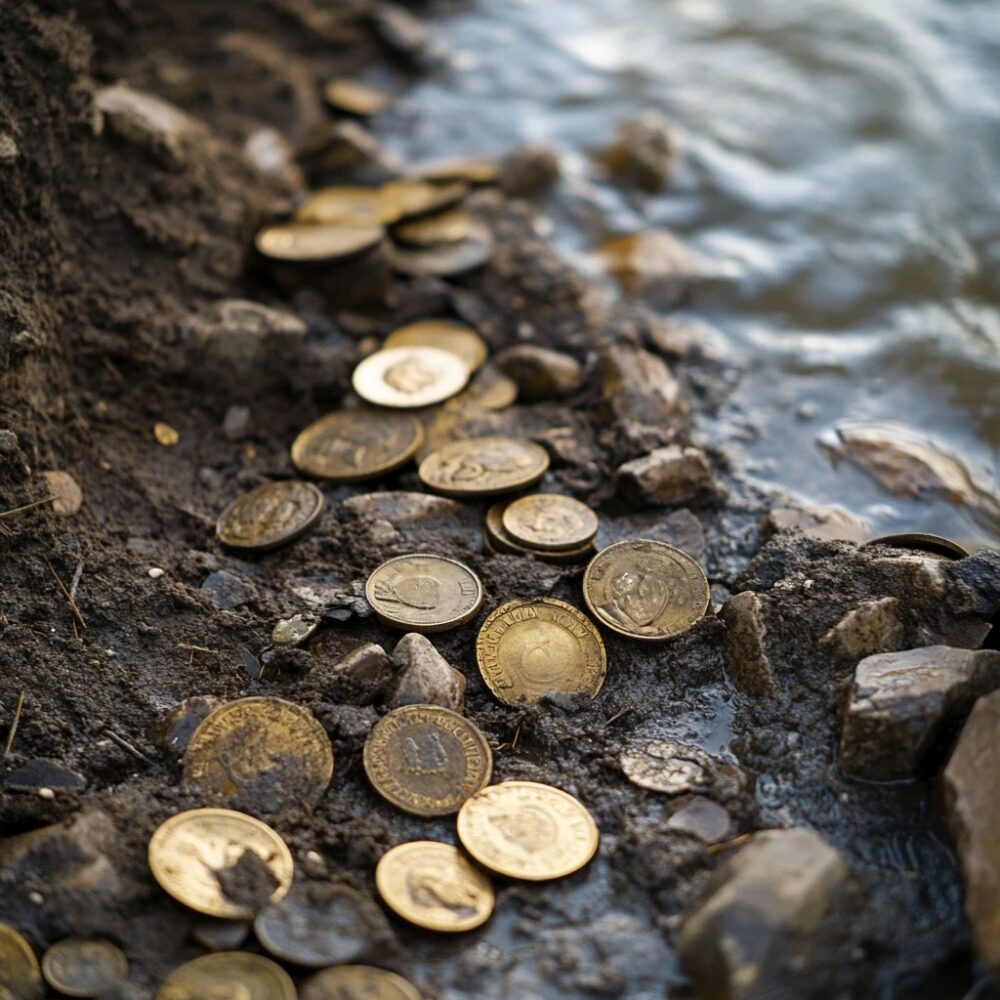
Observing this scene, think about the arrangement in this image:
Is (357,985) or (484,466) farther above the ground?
(484,466)

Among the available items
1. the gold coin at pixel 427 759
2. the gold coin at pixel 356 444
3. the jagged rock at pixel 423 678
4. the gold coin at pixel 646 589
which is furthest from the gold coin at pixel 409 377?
the gold coin at pixel 427 759

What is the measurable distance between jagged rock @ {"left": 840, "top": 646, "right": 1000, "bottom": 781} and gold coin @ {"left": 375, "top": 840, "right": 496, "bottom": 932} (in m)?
1.35

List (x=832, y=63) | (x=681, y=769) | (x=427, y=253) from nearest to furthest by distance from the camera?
(x=681, y=769)
(x=427, y=253)
(x=832, y=63)

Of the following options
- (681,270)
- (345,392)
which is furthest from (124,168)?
(681,270)

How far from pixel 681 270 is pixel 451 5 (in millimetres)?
4732

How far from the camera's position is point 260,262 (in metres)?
5.96

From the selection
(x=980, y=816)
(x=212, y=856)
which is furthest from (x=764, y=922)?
(x=212, y=856)

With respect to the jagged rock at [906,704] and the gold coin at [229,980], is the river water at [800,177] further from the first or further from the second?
the gold coin at [229,980]

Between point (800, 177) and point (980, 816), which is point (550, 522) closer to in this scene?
point (980, 816)

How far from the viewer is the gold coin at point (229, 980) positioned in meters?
2.89

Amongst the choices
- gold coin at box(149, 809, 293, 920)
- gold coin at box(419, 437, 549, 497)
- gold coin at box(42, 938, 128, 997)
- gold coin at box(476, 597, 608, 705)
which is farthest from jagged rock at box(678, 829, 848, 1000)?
gold coin at box(419, 437, 549, 497)

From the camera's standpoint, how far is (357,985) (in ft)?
9.70

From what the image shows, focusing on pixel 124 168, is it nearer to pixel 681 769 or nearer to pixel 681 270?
pixel 681 270

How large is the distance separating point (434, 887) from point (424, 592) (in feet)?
4.10
